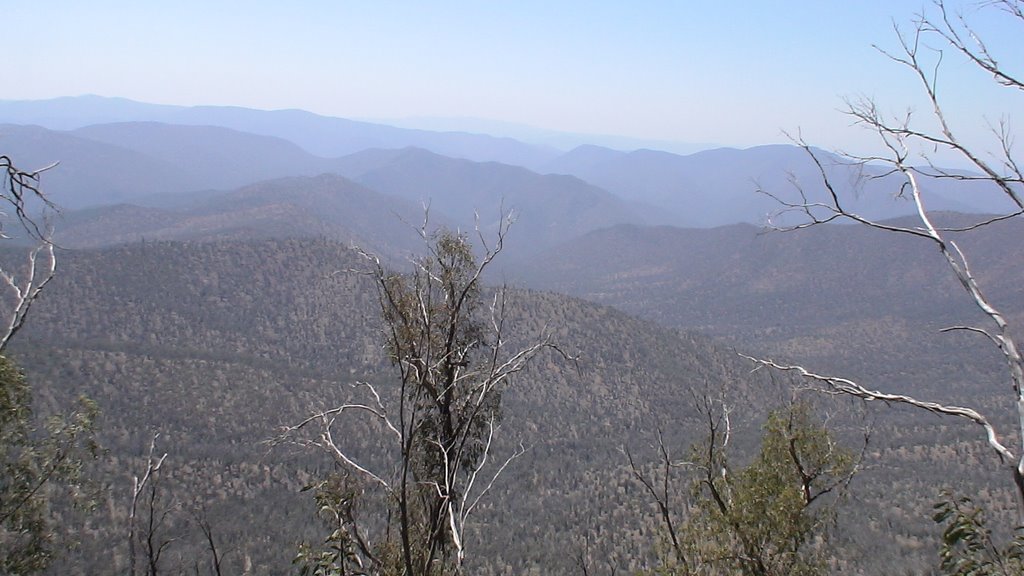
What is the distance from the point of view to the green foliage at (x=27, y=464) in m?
7.25

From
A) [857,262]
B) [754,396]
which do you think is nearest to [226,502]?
[754,396]

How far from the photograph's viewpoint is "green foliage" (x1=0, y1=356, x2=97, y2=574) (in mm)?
7254

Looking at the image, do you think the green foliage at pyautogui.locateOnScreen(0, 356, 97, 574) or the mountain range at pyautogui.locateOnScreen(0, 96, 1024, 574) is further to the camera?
the mountain range at pyautogui.locateOnScreen(0, 96, 1024, 574)

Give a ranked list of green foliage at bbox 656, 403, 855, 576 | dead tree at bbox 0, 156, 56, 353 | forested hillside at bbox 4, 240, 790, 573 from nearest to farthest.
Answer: dead tree at bbox 0, 156, 56, 353, green foliage at bbox 656, 403, 855, 576, forested hillside at bbox 4, 240, 790, 573

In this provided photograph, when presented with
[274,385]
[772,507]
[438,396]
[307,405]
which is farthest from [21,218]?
[274,385]

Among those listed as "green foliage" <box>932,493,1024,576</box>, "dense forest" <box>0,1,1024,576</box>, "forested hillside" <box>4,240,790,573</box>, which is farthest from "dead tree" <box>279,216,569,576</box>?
"forested hillside" <box>4,240,790,573</box>

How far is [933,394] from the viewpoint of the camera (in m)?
57.8

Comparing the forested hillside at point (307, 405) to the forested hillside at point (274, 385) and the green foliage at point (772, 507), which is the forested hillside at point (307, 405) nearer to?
the forested hillside at point (274, 385)

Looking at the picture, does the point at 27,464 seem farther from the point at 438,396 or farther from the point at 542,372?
the point at 542,372

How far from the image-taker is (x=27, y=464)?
7465mm

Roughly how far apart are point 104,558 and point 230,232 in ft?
291

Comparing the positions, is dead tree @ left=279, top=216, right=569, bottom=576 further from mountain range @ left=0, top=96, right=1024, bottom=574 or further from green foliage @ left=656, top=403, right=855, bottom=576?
green foliage @ left=656, top=403, right=855, bottom=576

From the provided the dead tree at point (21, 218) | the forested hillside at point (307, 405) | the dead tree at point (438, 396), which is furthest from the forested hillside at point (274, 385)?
the dead tree at point (21, 218)

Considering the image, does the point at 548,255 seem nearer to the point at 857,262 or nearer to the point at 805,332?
the point at 857,262
